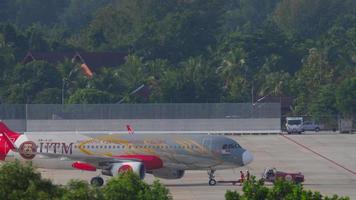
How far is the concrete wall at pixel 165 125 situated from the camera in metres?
111

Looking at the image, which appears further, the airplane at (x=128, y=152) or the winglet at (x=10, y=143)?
the winglet at (x=10, y=143)

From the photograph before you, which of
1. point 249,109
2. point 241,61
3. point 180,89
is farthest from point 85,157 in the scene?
point 241,61

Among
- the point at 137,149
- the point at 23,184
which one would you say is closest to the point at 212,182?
the point at 137,149

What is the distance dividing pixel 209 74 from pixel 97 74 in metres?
19.3

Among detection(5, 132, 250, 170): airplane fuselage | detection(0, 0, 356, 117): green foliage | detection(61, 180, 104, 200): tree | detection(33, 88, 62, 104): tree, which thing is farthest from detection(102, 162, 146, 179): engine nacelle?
detection(33, 88, 62, 104): tree

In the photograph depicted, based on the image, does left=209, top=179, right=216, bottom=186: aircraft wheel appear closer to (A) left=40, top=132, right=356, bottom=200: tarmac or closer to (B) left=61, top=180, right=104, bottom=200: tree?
(A) left=40, top=132, right=356, bottom=200: tarmac

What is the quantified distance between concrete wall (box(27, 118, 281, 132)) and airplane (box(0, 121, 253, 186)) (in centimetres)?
3751

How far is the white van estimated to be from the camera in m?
119

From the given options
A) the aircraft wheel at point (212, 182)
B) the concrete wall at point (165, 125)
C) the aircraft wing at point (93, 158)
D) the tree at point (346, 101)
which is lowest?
the aircraft wheel at point (212, 182)

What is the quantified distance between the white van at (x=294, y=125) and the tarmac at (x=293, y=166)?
8.00 feet

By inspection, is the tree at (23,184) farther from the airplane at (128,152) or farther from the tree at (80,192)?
the airplane at (128,152)

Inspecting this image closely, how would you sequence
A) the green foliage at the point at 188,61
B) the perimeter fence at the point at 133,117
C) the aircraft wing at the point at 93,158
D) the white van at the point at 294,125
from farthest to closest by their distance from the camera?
the green foliage at the point at 188,61 < the white van at the point at 294,125 < the perimeter fence at the point at 133,117 < the aircraft wing at the point at 93,158

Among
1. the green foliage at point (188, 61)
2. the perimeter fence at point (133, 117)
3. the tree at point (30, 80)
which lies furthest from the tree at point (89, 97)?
the perimeter fence at point (133, 117)

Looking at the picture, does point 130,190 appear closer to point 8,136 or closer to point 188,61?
point 8,136
